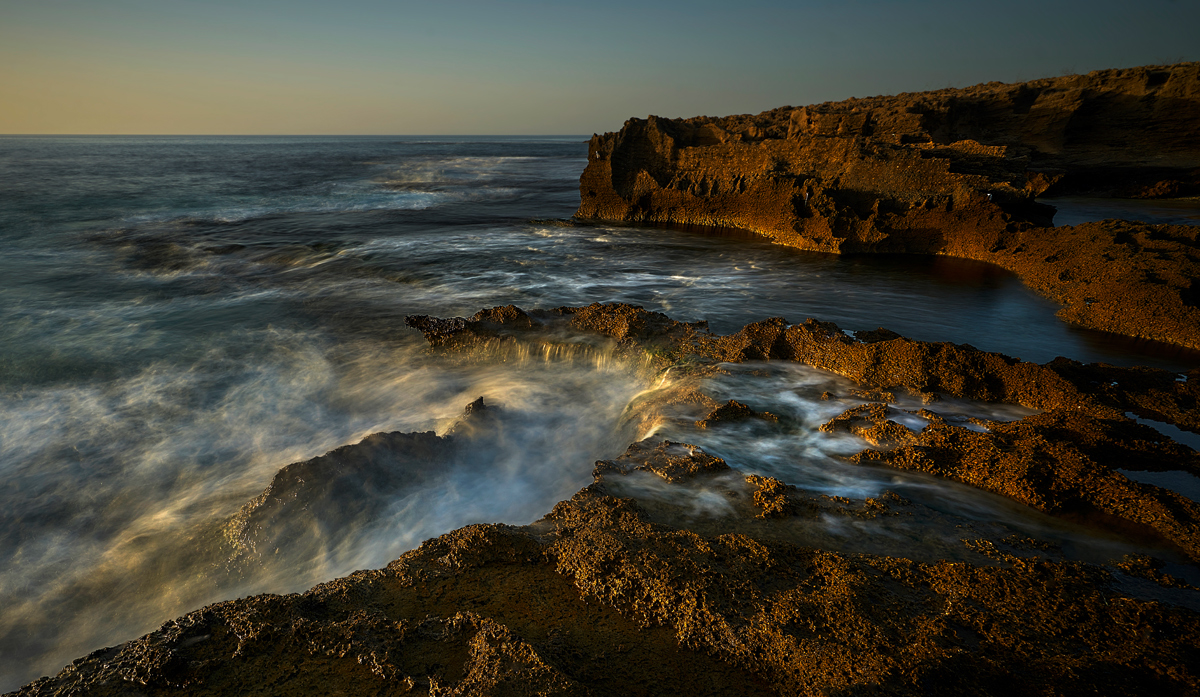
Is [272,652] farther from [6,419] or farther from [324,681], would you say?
[6,419]

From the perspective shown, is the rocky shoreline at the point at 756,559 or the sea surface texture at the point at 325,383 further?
the sea surface texture at the point at 325,383

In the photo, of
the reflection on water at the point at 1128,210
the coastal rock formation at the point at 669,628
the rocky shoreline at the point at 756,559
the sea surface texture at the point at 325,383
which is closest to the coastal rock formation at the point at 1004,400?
the rocky shoreline at the point at 756,559

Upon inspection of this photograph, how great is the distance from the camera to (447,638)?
190 cm

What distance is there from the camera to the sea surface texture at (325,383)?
3279 mm

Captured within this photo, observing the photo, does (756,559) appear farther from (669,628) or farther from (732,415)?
(732,415)

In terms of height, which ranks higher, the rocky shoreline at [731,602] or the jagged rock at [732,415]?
the rocky shoreline at [731,602]

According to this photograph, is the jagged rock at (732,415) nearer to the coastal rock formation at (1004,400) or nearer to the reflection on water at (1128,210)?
the coastal rock formation at (1004,400)

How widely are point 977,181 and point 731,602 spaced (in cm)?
1093

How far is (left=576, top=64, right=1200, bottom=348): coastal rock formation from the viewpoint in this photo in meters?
7.28

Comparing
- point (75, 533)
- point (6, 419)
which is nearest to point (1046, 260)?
point (75, 533)

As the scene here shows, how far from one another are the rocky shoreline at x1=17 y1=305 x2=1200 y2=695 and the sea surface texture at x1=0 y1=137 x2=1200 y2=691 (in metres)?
0.30

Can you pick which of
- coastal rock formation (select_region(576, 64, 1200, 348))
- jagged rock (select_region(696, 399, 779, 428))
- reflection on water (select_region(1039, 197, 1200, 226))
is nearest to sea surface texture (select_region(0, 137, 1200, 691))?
jagged rock (select_region(696, 399, 779, 428))

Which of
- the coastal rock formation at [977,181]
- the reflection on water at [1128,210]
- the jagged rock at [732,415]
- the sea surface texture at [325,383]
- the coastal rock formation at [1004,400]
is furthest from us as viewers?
the reflection on water at [1128,210]

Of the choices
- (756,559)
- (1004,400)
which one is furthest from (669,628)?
(1004,400)
